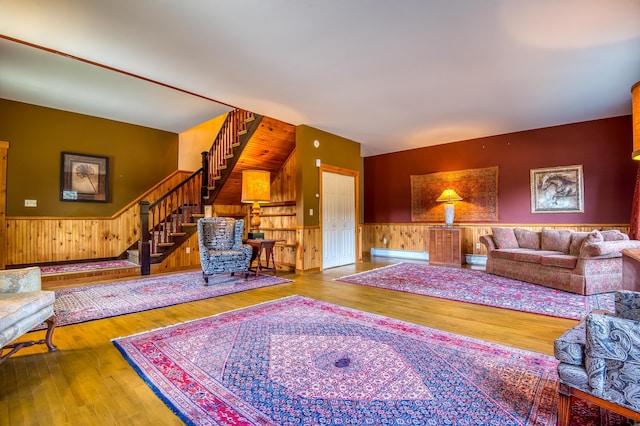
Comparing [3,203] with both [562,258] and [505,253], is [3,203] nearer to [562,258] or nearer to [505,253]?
[505,253]

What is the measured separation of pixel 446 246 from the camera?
6484mm

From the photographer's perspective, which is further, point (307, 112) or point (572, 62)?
point (307, 112)

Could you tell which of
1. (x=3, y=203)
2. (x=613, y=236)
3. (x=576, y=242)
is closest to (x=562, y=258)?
(x=576, y=242)

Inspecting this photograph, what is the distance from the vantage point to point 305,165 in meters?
5.61

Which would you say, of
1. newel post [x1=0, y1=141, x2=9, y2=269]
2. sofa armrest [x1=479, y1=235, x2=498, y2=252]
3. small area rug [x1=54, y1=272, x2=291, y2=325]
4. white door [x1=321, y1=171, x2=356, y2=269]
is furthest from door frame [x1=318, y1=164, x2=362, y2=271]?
newel post [x1=0, y1=141, x2=9, y2=269]

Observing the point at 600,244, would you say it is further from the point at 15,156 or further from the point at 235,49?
the point at 15,156

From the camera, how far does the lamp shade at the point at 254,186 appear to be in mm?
5065

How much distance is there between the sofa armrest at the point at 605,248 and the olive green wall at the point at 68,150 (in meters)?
8.26

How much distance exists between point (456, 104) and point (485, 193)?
271cm

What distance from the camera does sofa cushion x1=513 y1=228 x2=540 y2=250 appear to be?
5293 millimetres

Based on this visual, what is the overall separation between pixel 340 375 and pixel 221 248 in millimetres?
3564

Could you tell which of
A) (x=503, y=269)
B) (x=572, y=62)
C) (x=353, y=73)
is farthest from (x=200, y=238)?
(x=572, y=62)

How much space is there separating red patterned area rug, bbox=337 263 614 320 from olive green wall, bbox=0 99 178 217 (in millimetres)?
5430

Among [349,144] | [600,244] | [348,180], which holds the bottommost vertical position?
[600,244]
